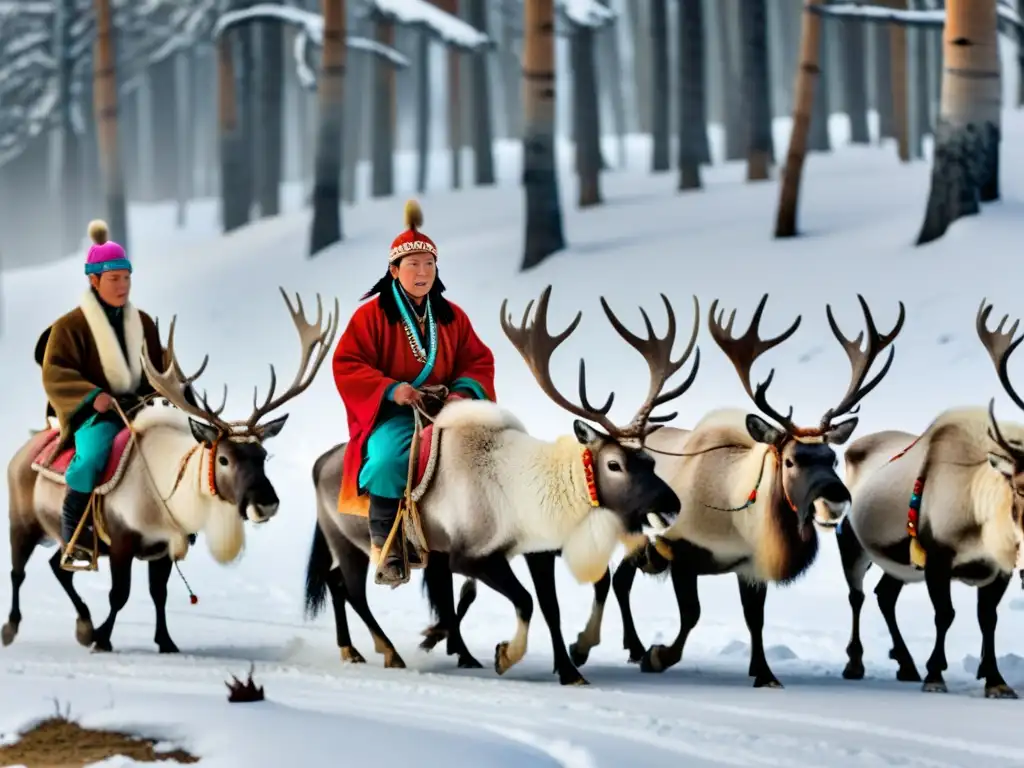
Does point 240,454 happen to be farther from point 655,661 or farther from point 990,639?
point 990,639

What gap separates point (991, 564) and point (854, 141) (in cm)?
1981

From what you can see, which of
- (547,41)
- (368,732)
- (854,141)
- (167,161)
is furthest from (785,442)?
(167,161)

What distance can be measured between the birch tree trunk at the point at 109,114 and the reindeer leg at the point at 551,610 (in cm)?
1735

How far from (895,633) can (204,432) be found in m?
3.36

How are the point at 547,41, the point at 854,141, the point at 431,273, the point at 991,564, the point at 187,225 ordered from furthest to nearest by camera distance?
the point at 187,225 < the point at 854,141 < the point at 547,41 < the point at 431,273 < the point at 991,564

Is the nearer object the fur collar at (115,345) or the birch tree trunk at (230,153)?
the fur collar at (115,345)

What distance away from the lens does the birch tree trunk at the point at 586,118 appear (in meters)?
19.8

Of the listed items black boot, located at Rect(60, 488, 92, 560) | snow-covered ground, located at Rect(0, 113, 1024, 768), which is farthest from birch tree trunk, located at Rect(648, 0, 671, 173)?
black boot, located at Rect(60, 488, 92, 560)

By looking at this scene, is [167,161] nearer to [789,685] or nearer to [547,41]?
[547,41]

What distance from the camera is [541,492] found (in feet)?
23.1

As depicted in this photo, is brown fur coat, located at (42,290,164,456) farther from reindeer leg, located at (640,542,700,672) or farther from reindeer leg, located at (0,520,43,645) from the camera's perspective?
reindeer leg, located at (640,542,700,672)

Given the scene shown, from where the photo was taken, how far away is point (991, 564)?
6.96 metres

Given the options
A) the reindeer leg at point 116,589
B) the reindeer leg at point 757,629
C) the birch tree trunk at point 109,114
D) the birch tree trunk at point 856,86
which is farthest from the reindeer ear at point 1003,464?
the birch tree trunk at point 856,86

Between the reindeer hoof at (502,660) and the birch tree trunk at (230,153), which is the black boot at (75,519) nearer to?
the reindeer hoof at (502,660)
